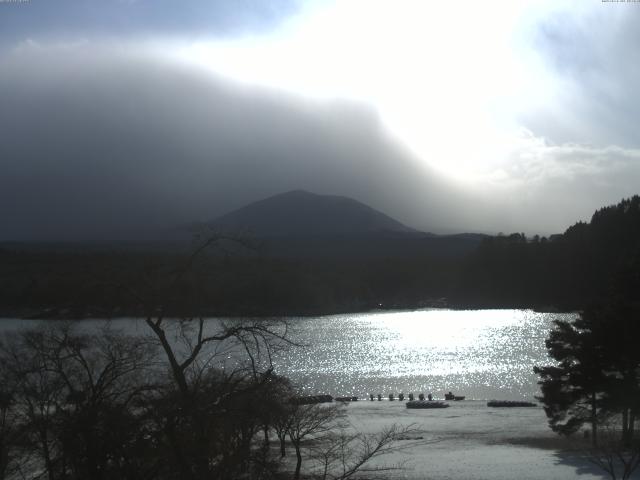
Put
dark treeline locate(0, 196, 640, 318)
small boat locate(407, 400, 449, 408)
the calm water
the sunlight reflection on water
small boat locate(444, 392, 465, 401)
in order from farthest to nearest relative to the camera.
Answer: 1. dark treeline locate(0, 196, 640, 318)
2. the sunlight reflection on water
3. the calm water
4. small boat locate(444, 392, 465, 401)
5. small boat locate(407, 400, 449, 408)

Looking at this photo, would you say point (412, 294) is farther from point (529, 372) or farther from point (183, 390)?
point (183, 390)

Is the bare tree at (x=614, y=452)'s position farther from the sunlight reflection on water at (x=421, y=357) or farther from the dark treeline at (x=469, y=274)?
the dark treeline at (x=469, y=274)

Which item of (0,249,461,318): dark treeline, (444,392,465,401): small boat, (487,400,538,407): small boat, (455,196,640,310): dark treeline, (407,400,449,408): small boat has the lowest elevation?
(444,392,465,401): small boat

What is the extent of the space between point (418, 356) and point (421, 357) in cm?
49

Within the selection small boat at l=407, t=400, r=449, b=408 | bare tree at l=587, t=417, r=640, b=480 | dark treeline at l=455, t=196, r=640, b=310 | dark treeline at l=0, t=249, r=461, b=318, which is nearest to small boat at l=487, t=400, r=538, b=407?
small boat at l=407, t=400, r=449, b=408

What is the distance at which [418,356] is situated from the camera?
2077 inches

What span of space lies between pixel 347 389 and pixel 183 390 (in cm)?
3190

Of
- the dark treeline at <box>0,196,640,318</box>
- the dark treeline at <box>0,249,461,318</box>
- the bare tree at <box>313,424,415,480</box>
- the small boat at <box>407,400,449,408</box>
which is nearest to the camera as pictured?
the dark treeline at <box>0,249,461,318</box>

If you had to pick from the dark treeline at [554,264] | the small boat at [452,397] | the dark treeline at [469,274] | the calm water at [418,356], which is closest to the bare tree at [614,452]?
the calm water at [418,356]

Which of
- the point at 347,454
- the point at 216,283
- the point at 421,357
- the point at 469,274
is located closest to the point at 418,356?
the point at 421,357

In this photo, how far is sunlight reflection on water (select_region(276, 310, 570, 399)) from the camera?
1484 inches

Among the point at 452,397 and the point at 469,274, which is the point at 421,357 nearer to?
the point at 452,397

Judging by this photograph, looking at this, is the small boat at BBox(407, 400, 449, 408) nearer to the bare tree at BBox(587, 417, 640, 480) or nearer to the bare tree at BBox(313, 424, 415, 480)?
the bare tree at BBox(313, 424, 415, 480)

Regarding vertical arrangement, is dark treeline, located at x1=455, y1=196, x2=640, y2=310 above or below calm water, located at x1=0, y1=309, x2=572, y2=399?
above
